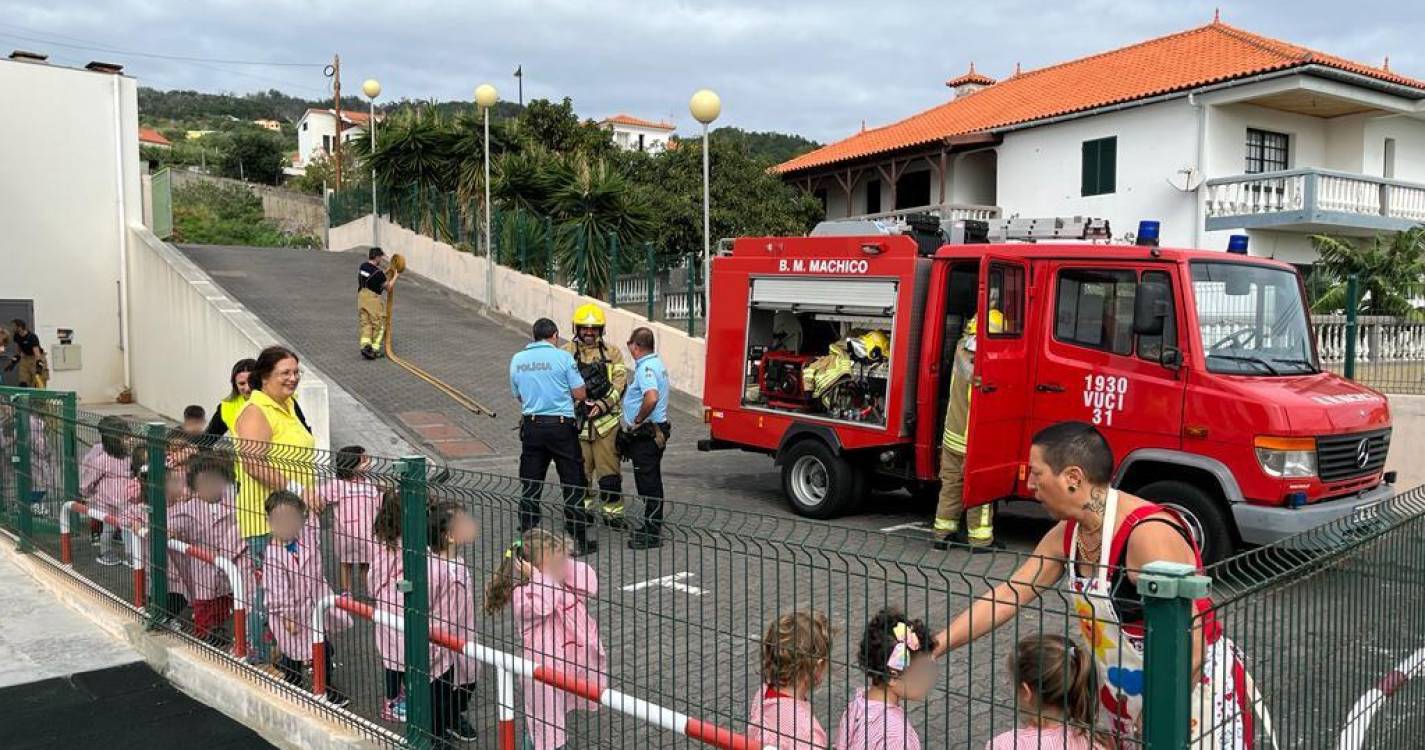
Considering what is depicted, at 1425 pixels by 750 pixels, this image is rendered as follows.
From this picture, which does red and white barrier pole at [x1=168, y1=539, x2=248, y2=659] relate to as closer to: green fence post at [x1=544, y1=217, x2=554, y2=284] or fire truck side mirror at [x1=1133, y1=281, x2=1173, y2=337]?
fire truck side mirror at [x1=1133, y1=281, x2=1173, y2=337]

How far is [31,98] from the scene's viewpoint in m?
16.8

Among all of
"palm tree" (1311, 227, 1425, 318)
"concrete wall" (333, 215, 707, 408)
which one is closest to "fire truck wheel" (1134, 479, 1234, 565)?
"palm tree" (1311, 227, 1425, 318)

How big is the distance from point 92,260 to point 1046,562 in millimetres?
18430

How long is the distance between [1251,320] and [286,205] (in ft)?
131

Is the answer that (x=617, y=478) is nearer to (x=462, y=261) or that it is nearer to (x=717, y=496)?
(x=717, y=496)

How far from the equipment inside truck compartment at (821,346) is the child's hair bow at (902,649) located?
5.93 meters

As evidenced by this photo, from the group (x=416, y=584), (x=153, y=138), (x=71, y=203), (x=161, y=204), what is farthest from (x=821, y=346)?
(x=153, y=138)

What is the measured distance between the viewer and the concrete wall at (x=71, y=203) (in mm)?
16734

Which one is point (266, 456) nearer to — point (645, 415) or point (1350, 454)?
point (645, 415)

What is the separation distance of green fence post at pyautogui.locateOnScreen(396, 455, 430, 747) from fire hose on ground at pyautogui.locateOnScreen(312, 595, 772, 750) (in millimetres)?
57

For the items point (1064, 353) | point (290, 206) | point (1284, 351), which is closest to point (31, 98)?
point (1064, 353)

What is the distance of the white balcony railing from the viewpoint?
19391 millimetres

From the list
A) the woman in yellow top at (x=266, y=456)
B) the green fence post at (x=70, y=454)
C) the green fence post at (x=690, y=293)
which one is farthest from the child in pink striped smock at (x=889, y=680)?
the green fence post at (x=690, y=293)

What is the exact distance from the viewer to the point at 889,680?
2.65m
